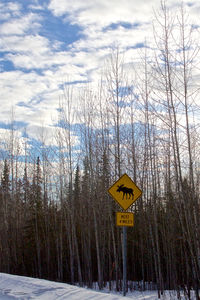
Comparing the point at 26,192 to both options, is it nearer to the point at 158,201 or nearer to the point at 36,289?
the point at 158,201

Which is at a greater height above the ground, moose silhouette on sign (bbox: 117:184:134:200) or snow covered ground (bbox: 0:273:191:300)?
moose silhouette on sign (bbox: 117:184:134:200)

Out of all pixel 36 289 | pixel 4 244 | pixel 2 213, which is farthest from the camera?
pixel 2 213

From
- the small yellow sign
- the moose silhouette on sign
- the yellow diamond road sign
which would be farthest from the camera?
the moose silhouette on sign

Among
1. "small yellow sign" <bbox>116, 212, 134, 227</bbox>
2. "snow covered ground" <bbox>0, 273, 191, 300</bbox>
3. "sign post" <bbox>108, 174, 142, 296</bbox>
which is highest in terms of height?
"sign post" <bbox>108, 174, 142, 296</bbox>

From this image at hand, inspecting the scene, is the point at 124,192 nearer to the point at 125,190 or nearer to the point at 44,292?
the point at 125,190

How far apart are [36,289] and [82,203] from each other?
43.1 feet

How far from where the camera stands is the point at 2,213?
1101 inches

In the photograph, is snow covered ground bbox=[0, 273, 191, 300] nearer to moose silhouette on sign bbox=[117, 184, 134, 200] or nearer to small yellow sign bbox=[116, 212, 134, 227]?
small yellow sign bbox=[116, 212, 134, 227]

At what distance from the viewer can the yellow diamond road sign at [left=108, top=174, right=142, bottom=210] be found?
25.5 feet

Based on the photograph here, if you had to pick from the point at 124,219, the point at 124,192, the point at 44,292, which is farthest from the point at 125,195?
the point at 44,292

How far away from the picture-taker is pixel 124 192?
26.0 feet

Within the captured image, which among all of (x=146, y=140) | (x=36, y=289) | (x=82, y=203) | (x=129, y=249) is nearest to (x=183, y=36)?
(x=146, y=140)

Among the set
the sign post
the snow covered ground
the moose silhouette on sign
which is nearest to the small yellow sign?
the sign post

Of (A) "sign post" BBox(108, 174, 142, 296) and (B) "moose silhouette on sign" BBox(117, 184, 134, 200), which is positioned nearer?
(A) "sign post" BBox(108, 174, 142, 296)
